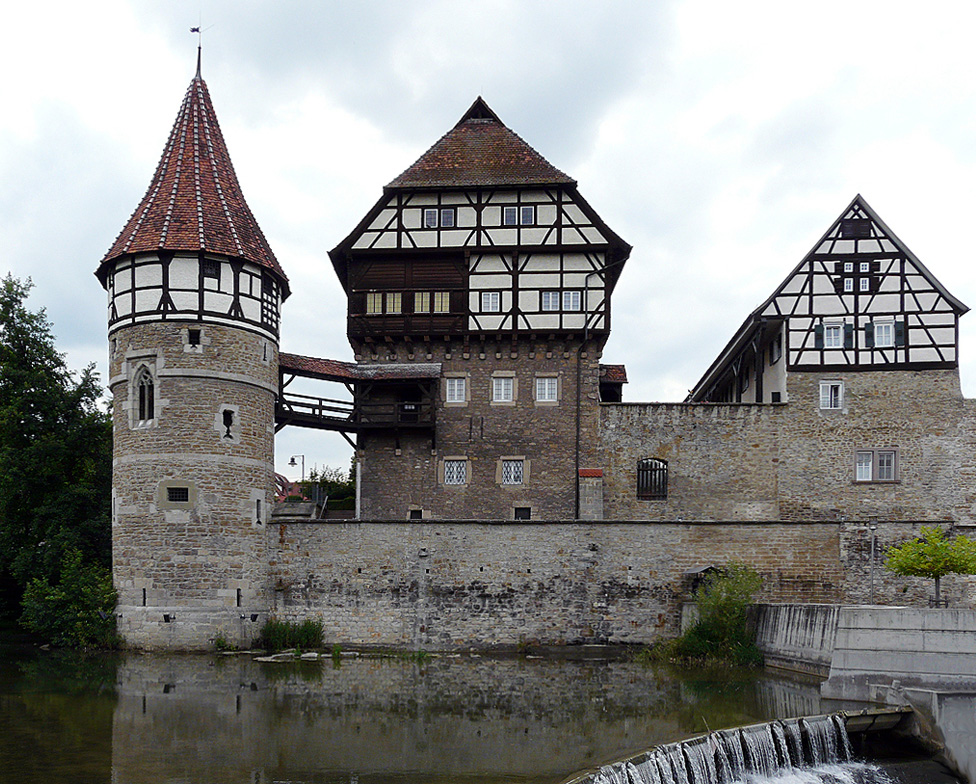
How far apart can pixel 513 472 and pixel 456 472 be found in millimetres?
2006

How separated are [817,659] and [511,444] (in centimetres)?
1504

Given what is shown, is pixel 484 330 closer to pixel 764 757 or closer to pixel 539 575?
pixel 539 575

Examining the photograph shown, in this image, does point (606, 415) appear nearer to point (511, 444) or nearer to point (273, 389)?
point (511, 444)

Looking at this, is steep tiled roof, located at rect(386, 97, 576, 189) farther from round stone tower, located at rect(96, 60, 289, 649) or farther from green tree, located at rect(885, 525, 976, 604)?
green tree, located at rect(885, 525, 976, 604)

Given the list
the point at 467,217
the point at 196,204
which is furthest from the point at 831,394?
the point at 196,204

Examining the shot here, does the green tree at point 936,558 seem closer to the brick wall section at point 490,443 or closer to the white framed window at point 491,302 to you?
the brick wall section at point 490,443

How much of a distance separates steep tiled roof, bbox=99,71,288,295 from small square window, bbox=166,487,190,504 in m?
6.86

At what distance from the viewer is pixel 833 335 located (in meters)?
35.3

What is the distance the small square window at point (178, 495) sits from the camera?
2827 centimetres

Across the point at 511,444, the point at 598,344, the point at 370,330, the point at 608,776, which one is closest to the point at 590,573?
the point at 511,444

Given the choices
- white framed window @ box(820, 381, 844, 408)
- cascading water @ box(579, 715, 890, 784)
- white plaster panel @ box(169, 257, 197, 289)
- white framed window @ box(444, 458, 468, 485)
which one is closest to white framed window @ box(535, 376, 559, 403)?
white framed window @ box(444, 458, 468, 485)

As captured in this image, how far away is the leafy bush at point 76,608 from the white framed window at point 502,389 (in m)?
14.1

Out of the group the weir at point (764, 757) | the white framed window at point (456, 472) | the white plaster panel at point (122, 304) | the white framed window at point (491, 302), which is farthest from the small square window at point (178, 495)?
the weir at point (764, 757)

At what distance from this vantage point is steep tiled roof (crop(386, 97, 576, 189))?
35.6 meters
